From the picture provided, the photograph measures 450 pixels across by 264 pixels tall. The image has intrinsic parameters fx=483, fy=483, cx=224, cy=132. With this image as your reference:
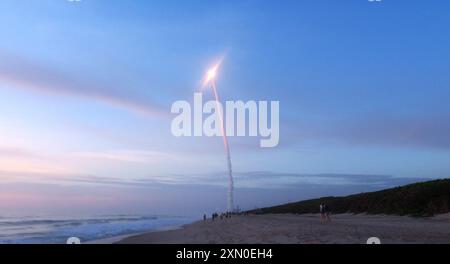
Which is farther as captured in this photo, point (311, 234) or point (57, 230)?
point (57, 230)

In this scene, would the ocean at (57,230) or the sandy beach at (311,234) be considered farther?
the ocean at (57,230)

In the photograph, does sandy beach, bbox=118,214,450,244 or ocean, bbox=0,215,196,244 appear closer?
sandy beach, bbox=118,214,450,244

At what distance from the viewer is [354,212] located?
41.9 m
